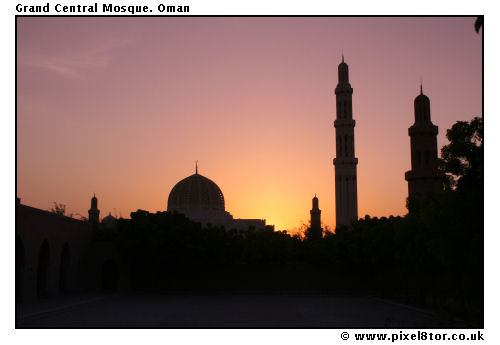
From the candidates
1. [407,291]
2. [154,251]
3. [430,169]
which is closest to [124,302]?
[154,251]

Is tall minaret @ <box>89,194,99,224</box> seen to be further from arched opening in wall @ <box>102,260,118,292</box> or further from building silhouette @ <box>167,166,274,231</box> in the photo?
arched opening in wall @ <box>102,260,118,292</box>

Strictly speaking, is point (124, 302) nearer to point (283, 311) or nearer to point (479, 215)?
point (283, 311)

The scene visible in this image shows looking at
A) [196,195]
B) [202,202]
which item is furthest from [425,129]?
[196,195]

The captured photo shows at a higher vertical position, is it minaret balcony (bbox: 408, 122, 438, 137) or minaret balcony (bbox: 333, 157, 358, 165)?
minaret balcony (bbox: 408, 122, 438, 137)

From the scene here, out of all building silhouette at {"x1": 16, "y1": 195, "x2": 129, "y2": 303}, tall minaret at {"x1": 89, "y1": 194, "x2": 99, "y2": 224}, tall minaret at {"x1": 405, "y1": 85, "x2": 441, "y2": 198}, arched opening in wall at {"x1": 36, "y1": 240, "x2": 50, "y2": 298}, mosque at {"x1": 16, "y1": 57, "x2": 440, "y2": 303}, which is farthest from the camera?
tall minaret at {"x1": 89, "y1": 194, "x2": 99, "y2": 224}

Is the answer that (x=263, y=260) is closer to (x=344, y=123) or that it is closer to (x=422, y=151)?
(x=422, y=151)

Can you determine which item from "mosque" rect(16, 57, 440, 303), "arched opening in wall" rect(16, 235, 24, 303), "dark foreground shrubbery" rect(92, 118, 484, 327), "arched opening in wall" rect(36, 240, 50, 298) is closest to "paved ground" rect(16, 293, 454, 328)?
"arched opening in wall" rect(16, 235, 24, 303)
